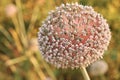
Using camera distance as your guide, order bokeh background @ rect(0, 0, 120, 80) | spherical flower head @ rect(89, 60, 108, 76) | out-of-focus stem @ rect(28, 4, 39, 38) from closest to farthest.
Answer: spherical flower head @ rect(89, 60, 108, 76) < bokeh background @ rect(0, 0, 120, 80) < out-of-focus stem @ rect(28, 4, 39, 38)

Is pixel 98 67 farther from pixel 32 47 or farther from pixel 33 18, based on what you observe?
pixel 33 18

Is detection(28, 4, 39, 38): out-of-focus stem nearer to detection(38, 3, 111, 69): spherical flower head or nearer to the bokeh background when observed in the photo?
the bokeh background

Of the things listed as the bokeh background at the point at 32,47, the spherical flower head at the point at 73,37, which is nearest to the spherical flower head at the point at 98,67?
the bokeh background at the point at 32,47

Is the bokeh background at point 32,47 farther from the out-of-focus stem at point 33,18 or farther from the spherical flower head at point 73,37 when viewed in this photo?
the spherical flower head at point 73,37

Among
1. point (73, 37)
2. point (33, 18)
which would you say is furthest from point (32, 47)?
point (73, 37)

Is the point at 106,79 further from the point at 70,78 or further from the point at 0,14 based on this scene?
the point at 0,14

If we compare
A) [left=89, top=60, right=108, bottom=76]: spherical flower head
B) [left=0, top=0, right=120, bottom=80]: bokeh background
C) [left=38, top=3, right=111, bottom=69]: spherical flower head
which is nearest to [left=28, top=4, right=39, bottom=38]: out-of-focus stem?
[left=0, top=0, right=120, bottom=80]: bokeh background
